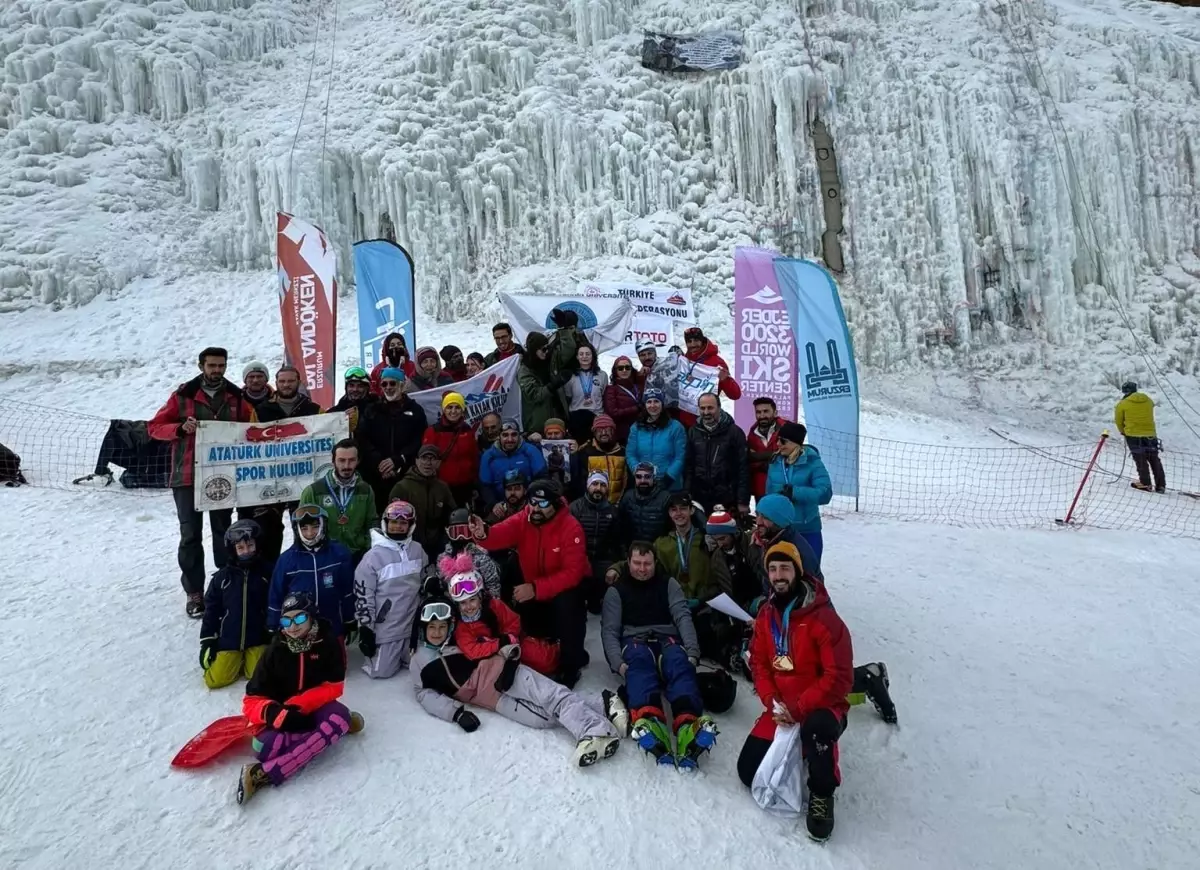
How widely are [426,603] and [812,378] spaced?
556 centimetres

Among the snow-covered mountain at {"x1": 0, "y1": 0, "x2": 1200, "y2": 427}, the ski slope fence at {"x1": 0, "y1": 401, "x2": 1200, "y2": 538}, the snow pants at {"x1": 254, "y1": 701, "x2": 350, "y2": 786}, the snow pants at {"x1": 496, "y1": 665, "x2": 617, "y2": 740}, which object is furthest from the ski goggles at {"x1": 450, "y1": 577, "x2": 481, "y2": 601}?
the snow-covered mountain at {"x1": 0, "y1": 0, "x2": 1200, "y2": 427}

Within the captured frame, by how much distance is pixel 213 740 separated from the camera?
3477 mm

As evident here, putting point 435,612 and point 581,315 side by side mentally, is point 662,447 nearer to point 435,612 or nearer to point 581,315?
point 435,612

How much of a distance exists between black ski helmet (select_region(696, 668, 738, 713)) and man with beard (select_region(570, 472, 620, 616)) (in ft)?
3.51

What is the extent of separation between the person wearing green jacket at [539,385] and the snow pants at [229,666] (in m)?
2.80

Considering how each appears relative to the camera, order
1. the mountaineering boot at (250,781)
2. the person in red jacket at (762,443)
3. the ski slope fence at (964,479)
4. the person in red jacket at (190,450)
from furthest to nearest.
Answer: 1. the ski slope fence at (964,479)
2. the person in red jacket at (762,443)
3. the person in red jacket at (190,450)
4. the mountaineering boot at (250,781)

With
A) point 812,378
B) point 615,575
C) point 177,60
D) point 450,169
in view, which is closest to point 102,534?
point 615,575

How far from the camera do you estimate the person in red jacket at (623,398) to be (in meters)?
6.12

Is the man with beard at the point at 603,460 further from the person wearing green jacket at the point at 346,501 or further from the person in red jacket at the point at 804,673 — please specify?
the person in red jacket at the point at 804,673

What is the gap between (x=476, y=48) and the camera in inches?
673

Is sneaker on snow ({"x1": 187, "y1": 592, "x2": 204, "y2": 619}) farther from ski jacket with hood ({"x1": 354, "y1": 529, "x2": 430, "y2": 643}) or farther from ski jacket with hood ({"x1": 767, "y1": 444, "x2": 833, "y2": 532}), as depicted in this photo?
ski jacket with hood ({"x1": 767, "y1": 444, "x2": 833, "y2": 532})

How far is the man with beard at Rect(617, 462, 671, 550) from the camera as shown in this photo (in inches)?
197

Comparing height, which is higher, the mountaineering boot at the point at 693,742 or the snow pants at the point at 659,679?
the snow pants at the point at 659,679

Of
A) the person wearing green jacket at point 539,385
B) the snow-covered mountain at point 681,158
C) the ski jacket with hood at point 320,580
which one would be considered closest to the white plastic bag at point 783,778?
the ski jacket with hood at point 320,580
